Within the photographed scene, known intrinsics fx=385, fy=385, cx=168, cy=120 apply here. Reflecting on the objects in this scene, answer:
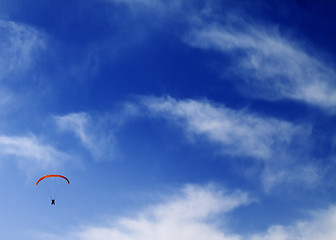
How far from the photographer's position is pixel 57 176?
293ft

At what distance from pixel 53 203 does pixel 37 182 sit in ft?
36.5

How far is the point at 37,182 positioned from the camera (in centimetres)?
8656

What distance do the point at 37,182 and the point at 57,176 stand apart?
4751mm

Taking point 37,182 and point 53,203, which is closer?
point 37,182

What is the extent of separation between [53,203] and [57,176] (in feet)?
32.9

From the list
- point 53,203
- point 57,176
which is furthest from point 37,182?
point 53,203

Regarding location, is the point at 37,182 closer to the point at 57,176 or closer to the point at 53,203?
the point at 57,176

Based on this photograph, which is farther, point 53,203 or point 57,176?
point 53,203

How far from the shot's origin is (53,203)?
313 feet
